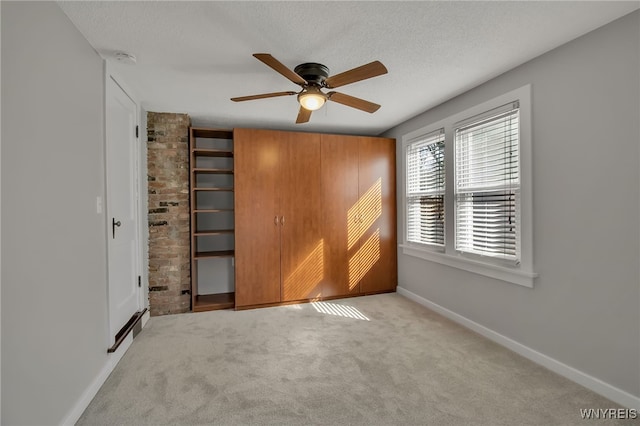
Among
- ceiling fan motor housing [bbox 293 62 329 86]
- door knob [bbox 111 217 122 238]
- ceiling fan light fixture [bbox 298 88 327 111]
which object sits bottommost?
door knob [bbox 111 217 122 238]

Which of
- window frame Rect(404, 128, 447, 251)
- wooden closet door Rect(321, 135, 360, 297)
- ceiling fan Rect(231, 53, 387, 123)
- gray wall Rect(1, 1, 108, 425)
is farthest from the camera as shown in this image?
wooden closet door Rect(321, 135, 360, 297)

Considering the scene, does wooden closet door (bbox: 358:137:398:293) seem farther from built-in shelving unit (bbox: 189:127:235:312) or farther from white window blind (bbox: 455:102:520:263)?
built-in shelving unit (bbox: 189:127:235:312)

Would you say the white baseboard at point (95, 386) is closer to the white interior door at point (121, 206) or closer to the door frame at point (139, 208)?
the door frame at point (139, 208)

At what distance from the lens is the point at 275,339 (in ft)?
9.59

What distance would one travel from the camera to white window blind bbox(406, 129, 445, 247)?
361 centimetres

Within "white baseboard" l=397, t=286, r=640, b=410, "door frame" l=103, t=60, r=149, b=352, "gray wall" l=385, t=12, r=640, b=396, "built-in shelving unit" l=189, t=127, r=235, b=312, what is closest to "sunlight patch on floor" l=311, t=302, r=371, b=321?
"white baseboard" l=397, t=286, r=640, b=410

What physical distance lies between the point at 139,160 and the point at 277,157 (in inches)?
59.4

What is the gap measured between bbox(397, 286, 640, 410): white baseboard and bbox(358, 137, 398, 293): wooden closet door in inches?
40.8

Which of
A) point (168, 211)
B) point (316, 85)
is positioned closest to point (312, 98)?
point (316, 85)

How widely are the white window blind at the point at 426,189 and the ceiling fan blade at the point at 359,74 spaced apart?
177 cm

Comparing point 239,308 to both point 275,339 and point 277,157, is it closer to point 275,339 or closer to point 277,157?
point 275,339

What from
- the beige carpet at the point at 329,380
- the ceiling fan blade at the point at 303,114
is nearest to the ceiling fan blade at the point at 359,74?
the ceiling fan blade at the point at 303,114

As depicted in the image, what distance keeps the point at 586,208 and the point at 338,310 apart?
2.57 m

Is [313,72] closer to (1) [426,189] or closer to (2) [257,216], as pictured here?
(2) [257,216]
